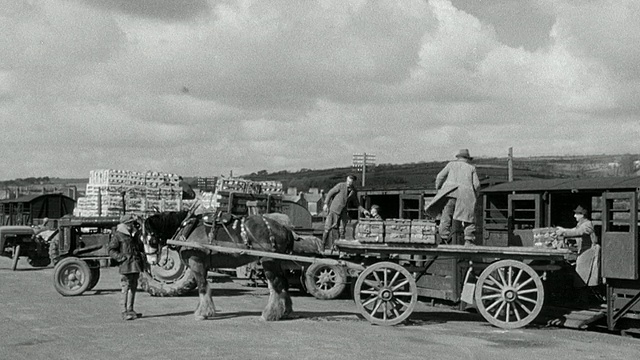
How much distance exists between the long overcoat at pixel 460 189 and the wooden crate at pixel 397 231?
42.1 inches

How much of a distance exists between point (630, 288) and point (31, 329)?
31.8ft

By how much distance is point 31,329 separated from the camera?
37.5 feet

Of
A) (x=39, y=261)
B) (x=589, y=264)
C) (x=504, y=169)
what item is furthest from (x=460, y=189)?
(x=504, y=169)

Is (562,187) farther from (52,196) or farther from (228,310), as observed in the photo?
(52,196)

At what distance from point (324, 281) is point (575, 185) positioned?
595 centimetres

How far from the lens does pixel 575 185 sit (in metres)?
14.6

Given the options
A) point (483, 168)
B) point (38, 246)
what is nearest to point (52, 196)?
point (38, 246)

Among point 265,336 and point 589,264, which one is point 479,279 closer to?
point 589,264

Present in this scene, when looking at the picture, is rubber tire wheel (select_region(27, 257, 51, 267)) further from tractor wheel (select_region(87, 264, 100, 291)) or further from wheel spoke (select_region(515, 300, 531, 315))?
wheel spoke (select_region(515, 300, 531, 315))

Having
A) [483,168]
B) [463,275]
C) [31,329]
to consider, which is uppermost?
[483,168]

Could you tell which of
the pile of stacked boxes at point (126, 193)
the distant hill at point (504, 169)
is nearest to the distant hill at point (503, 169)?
the distant hill at point (504, 169)

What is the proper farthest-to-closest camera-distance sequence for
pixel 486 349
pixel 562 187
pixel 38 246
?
1. pixel 38 246
2. pixel 562 187
3. pixel 486 349

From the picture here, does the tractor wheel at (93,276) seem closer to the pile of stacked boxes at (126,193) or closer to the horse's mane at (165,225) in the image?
the horse's mane at (165,225)

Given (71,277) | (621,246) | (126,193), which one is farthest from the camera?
(126,193)
